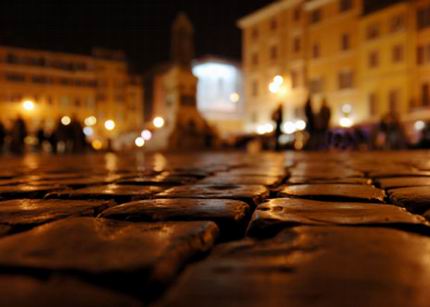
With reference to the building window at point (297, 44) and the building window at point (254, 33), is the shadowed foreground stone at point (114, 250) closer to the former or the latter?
the building window at point (297, 44)

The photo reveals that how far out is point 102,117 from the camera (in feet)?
Answer: 204

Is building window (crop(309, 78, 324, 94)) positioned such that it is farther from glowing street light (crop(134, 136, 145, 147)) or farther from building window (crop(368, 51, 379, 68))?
glowing street light (crop(134, 136, 145, 147))

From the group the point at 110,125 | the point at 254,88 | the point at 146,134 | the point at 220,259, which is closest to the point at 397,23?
the point at 254,88

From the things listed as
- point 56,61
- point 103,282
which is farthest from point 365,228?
point 56,61

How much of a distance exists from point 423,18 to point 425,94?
5083 mm

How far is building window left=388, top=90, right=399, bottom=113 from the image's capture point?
114 feet

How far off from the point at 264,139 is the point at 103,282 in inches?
892

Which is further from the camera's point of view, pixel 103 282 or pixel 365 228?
pixel 365 228

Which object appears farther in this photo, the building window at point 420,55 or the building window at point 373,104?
the building window at point 373,104

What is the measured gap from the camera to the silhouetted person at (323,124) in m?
16.3

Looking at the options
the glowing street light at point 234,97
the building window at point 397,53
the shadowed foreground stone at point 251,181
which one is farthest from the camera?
the glowing street light at point 234,97

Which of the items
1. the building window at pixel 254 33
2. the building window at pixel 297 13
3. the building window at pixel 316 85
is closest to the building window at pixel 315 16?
the building window at pixel 297 13

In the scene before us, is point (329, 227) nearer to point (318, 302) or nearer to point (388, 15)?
point (318, 302)

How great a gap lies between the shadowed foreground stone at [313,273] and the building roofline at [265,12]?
43336 mm
